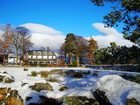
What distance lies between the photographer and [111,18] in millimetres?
14062

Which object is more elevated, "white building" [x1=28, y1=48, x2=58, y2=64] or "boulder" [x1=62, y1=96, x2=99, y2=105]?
"white building" [x1=28, y1=48, x2=58, y2=64]

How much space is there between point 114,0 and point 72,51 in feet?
291

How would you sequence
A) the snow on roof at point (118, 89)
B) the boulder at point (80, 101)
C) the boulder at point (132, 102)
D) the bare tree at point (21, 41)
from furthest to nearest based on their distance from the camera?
the bare tree at point (21, 41) → the boulder at point (80, 101) → the snow on roof at point (118, 89) → the boulder at point (132, 102)

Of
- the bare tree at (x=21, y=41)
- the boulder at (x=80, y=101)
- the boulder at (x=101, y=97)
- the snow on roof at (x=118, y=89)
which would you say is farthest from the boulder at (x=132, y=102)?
the bare tree at (x=21, y=41)

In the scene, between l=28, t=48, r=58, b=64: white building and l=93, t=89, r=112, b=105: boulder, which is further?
l=28, t=48, r=58, b=64: white building

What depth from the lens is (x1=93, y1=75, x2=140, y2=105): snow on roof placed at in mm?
9539

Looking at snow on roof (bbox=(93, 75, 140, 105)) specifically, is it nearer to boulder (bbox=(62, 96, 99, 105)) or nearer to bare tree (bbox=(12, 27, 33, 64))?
boulder (bbox=(62, 96, 99, 105))

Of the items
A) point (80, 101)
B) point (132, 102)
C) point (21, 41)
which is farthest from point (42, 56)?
point (132, 102)

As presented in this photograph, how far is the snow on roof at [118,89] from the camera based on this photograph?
31.3ft

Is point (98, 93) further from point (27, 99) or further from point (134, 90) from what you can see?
point (27, 99)

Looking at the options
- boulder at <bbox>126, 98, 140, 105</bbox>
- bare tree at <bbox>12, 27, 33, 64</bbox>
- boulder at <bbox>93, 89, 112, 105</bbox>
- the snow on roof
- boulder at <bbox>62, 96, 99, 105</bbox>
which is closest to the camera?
boulder at <bbox>126, 98, 140, 105</bbox>

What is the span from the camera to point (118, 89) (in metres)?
10.4

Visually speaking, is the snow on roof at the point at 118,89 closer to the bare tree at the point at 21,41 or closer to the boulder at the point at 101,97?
the boulder at the point at 101,97

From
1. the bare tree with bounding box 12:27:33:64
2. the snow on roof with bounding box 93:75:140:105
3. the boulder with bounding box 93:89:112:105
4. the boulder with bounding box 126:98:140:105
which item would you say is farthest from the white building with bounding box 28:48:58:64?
the boulder with bounding box 126:98:140:105
